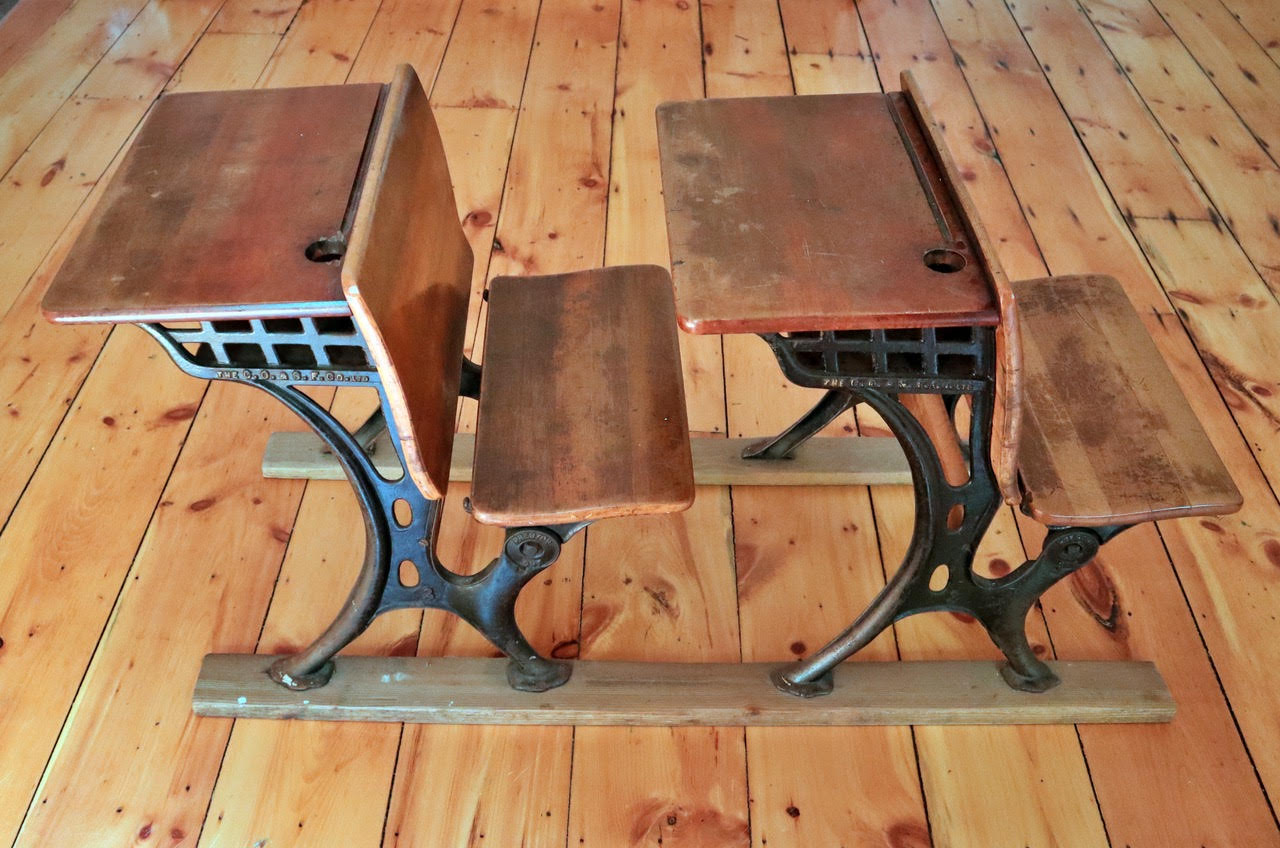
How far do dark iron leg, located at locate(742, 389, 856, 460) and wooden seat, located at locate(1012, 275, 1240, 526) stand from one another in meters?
0.29

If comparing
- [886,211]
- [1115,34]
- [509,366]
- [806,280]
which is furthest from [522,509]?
[1115,34]

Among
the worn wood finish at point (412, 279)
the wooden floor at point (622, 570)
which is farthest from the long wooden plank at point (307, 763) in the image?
the worn wood finish at point (412, 279)

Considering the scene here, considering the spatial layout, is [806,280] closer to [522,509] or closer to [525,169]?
[522,509]

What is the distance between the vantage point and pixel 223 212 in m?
1.28

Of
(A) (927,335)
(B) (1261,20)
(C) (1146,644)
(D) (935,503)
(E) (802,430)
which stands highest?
(A) (927,335)

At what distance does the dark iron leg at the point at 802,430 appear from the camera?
1723 mm

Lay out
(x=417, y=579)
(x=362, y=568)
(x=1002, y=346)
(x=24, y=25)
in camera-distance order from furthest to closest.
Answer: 1. (x=24, y=25)
2. (x=417, y=579)
3. (x=362, y=568)
4. (x=1002, y=346)

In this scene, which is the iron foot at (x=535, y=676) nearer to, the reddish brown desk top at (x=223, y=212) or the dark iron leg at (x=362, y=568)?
the dark iron leg at (x=362, y=568)

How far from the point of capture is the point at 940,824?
1.49 meters

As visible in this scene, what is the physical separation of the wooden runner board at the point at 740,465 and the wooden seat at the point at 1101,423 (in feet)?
1.44

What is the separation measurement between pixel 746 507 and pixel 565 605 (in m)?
0.36

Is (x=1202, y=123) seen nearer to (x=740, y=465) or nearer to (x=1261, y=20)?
(x=1261, y=20)

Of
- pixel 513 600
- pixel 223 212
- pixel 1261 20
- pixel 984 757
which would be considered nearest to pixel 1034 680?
pixel 984 757

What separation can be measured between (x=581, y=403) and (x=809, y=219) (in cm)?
37
